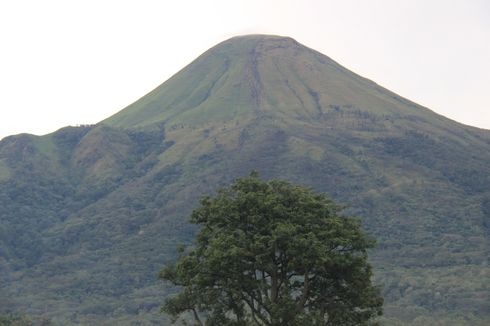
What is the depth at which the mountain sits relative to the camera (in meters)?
121

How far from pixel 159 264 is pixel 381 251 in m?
41.1

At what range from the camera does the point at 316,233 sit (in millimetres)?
24484

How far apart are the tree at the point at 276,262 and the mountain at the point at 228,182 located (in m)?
77.0

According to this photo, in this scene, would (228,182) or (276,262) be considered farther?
(228,182)

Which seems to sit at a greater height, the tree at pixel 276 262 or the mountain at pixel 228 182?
the tree at pixel 276 262

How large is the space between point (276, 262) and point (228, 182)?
5548 inches

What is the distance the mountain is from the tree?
77.0 meters

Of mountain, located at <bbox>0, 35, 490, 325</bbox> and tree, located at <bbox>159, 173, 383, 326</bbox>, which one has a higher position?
tree, located at <bbox>159, 173, 383, 326</bbox>

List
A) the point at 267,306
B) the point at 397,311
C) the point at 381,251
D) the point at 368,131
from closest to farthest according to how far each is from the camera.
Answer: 1. the point at 267,306
2. the point at 397,311
3. the point at 381,251
4. the point at 368,131

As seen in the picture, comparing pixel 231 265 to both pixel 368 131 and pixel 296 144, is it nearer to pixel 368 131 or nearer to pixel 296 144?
pixel 296 144

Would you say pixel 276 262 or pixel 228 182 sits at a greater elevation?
pixel 276 262

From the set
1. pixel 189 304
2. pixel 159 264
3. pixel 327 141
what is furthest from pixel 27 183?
pixel 189 304

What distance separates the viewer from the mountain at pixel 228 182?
4747 inches

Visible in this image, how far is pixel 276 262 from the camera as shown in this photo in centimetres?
2455
